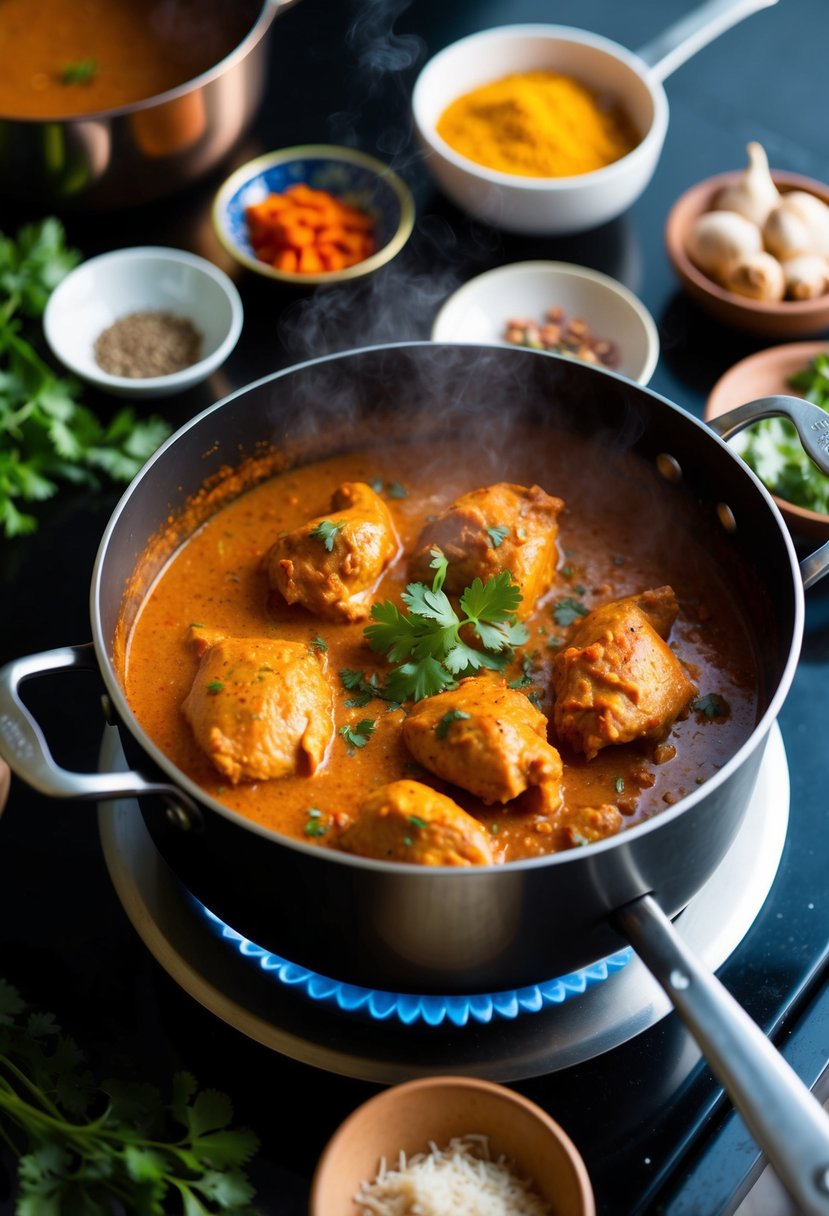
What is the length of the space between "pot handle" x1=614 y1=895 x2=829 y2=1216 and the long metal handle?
2.77m

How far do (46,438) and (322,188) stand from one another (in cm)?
122

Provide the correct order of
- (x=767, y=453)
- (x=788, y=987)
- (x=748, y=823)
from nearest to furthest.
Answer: (x=788, y=987) → (x=748, y=823) → (x=767, y=453)

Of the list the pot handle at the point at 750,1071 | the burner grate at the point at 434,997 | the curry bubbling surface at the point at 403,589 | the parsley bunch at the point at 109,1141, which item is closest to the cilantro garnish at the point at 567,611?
the curry bubbling surface at the point at 403,589

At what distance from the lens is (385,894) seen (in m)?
1.74

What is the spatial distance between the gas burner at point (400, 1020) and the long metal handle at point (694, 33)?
2.42 metres

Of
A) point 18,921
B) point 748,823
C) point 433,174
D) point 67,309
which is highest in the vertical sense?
point 433,174

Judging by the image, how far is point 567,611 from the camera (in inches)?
99.2

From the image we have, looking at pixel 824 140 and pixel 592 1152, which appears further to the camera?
pixel 824 140

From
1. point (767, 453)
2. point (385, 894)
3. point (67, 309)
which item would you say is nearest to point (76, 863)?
Result: point (385, 894)

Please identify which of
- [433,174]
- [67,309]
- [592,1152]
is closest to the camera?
[592,1152]

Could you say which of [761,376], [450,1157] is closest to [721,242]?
[761,376]

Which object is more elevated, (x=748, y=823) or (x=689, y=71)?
(x=689, y=71)

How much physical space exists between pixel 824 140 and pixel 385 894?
10.5 ft

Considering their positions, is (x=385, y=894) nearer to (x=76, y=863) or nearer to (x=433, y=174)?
(x=76, y=863)
